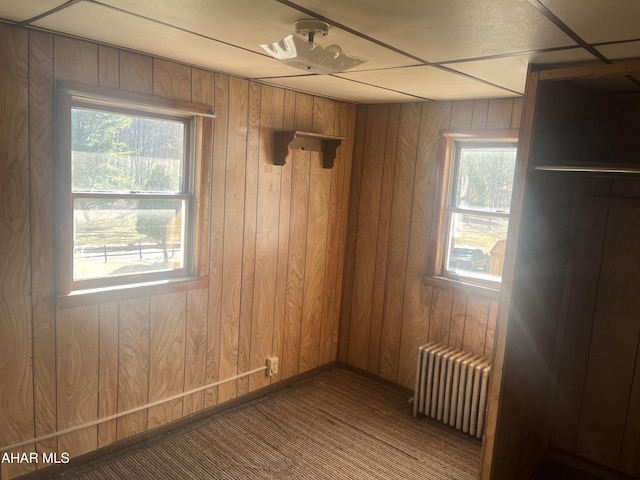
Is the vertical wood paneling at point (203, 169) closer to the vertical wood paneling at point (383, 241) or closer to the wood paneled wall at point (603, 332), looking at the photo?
the vertical wood paneling at point (383, 241)

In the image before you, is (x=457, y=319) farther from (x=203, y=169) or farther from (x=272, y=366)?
(x=203, y=169)

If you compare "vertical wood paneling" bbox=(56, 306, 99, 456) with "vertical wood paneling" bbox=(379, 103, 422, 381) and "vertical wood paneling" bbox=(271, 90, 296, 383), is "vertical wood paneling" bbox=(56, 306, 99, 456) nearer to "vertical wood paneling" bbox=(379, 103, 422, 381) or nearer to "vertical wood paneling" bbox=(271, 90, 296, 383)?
"vertical wood paneling" bbox=(271, 90, 296, 383)

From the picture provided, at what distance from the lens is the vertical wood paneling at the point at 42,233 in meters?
2.24

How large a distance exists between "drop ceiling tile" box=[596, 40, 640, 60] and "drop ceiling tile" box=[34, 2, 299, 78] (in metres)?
1.48

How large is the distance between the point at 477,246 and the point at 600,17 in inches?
80.8

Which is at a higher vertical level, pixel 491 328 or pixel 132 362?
pixel 491 328

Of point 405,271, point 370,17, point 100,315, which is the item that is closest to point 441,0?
point 370,17

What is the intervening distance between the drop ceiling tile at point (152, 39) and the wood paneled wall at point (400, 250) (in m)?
1.24

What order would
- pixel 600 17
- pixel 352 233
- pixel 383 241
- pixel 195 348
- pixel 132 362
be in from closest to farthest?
pixel 600 17
pixel 132 362
pixel 195 348
pixel 383 241
pixel 352 233

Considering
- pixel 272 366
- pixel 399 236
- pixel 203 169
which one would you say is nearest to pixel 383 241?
pixel 399 236

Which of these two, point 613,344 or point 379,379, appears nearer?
point 613,344

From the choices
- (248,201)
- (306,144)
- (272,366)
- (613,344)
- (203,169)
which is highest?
(306,144)

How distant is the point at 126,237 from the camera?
2.70 meters

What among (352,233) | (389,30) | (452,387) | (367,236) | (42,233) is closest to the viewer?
(389,30)
